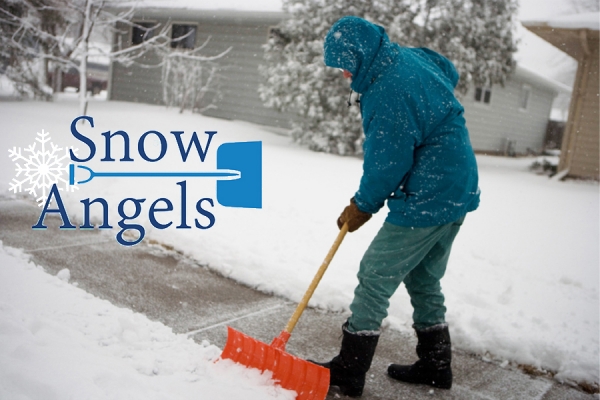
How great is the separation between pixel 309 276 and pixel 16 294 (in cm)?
179

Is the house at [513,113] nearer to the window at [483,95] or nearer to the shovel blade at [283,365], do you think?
the window at [483,95]

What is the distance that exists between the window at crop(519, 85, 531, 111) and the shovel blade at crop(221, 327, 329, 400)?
19525 mm

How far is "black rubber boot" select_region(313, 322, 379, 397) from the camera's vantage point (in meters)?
2.26

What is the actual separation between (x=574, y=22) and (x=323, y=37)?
4516 millimetres

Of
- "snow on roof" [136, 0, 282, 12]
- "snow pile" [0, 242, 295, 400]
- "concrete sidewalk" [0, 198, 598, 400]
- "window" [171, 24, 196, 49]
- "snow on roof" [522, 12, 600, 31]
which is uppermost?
"snow on roof" [136, 0, 282, 12]

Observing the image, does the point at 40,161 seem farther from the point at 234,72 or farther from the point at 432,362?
the point at 234,72

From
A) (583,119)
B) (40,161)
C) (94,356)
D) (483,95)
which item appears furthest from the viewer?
(483,95)

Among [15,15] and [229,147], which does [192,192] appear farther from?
[15,15]

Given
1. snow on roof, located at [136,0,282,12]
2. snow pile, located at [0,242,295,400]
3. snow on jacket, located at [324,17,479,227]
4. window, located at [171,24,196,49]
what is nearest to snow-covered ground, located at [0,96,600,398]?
snow pile, located at [0,242,295,400]

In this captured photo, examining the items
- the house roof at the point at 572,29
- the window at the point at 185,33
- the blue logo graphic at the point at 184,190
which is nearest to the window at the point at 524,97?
the house roof at the point at 572,29

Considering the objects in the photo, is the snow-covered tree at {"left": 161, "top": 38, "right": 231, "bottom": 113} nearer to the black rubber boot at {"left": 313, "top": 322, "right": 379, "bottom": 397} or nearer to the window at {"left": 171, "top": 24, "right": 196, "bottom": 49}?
the window at {"left": 171, "top": 24, "right": 196, "bottom": 49}

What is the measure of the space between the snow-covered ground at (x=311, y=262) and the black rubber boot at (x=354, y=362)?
37cm

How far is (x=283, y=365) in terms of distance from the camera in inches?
85.5

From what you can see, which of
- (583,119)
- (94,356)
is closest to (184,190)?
(94,356)
